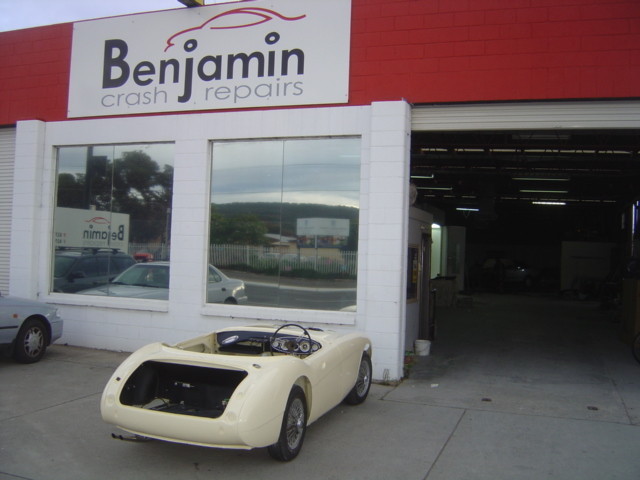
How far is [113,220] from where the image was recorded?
1002 cm

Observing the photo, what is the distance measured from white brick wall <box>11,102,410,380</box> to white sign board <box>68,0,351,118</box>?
0.28m

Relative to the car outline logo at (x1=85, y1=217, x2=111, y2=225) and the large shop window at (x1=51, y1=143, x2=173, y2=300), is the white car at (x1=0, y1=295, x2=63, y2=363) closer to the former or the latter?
the large shop window at (x1=51, y1=143, x2=173, y2=300)

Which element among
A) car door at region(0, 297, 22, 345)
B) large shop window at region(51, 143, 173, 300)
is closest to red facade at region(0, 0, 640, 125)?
large shop window at region(51, 143, 173, 300)

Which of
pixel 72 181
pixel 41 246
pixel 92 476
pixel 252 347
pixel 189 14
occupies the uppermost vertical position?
pixel 189 14

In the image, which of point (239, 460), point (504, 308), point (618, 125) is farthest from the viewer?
point (504, 308)

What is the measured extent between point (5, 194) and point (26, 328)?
389 centimetres

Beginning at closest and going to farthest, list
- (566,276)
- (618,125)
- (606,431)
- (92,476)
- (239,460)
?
(92,476), (239,460), (606,431), (618,125), (566,276)

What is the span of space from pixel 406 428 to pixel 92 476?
3067 mm

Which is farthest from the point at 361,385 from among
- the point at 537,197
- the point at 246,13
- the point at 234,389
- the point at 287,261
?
the point at 537,197

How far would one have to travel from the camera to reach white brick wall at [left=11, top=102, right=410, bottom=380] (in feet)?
26.5

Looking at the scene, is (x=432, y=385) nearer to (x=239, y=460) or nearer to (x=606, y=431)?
(x=606, y=431)

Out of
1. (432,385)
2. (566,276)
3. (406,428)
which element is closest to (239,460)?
(406,428)

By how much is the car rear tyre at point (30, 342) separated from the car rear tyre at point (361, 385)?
4937 mm

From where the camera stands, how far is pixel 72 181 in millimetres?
10375
